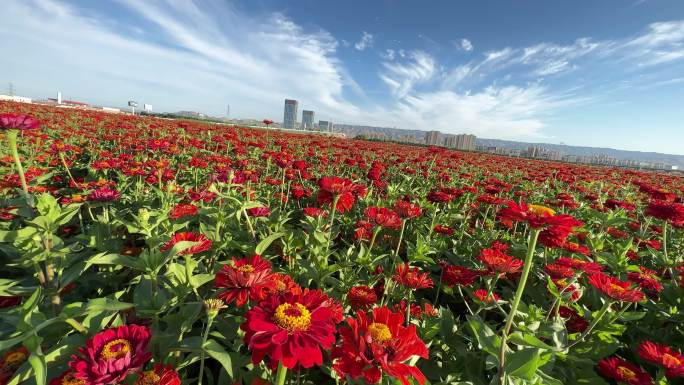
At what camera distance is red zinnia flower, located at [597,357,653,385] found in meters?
1.67

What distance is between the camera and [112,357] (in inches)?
38.9

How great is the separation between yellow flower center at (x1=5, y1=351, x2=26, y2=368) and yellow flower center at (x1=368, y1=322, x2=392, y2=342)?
158cm

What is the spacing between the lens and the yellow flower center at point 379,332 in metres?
1.10

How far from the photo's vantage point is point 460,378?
5.94ft

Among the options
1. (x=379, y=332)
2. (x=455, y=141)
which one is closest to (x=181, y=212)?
(x=379, y=332)

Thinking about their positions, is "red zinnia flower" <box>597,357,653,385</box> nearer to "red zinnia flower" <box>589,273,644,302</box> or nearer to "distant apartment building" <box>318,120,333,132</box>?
"red zinnia flower" <box>589,273,644,302</box>

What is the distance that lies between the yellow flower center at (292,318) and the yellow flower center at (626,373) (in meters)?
1.95

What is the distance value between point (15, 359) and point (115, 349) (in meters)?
0.77

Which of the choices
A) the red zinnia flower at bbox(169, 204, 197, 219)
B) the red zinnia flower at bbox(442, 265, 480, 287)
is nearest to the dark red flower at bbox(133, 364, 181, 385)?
the red zinnia flower at bbox(169, 204, 197, 219)

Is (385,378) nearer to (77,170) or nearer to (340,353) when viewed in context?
(340,353)

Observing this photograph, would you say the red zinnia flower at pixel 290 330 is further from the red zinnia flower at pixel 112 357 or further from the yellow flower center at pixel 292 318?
the red zinnia flower at pixel 112 357

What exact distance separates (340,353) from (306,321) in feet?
0.57

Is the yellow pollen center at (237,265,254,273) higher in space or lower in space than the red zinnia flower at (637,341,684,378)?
higher

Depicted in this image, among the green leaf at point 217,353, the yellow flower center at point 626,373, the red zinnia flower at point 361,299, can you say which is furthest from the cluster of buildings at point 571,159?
the green leaf at point 217,353
